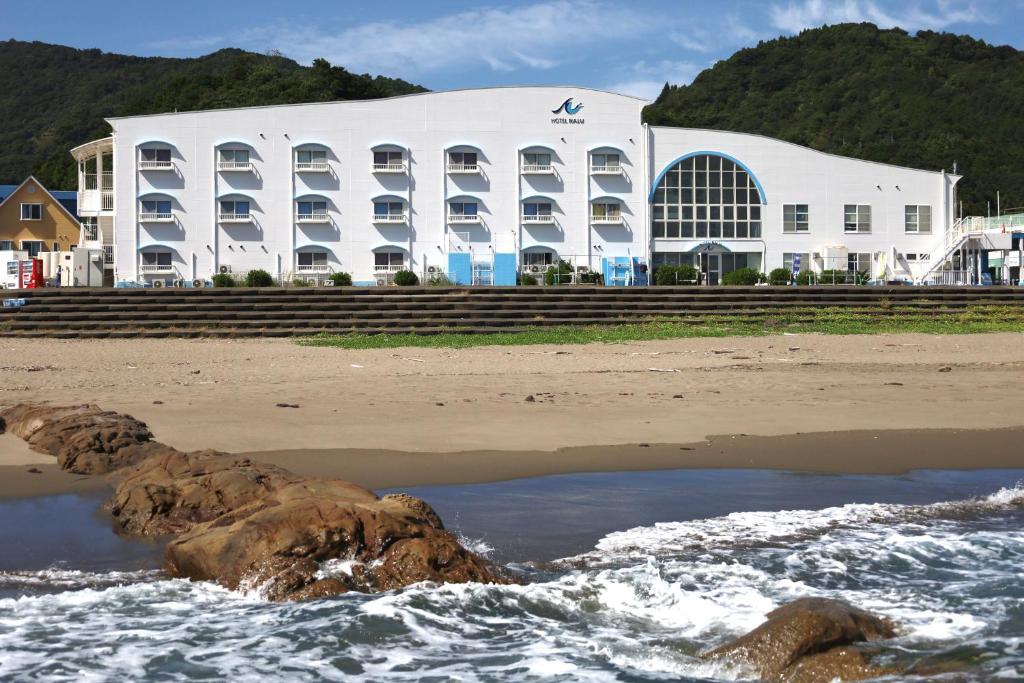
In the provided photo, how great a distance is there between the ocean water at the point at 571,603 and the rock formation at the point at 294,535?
146 mm

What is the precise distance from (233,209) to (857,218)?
1297 inches

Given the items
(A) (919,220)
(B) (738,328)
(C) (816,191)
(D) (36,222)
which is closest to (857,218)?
(C) (816,191)

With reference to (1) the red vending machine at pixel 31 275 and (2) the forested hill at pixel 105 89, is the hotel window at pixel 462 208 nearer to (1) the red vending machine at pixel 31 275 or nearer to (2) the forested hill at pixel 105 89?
(1) the red vending machine at pixel 31 275

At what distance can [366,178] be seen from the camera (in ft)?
175

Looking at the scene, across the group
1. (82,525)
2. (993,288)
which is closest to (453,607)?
(82,525)

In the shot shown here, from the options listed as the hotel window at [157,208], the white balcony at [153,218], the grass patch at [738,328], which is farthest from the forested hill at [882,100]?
the grass patch at [738,328]

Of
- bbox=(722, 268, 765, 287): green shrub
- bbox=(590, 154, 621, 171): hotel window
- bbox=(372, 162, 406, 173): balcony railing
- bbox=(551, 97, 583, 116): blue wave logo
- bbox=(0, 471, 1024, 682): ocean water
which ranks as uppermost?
bbox=(551, 97, 583, 116): blue wave logo

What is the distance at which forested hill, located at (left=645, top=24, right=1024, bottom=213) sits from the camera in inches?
3885

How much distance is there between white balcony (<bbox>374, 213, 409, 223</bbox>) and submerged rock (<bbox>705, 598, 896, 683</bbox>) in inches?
1918

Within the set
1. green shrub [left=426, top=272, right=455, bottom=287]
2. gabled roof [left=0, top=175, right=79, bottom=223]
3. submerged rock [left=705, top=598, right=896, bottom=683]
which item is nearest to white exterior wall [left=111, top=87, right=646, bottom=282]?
green shrub [left=426, top=272, right=455, bottom=287]

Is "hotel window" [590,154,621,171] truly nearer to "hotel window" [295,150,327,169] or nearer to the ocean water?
"hotel window" [295,150,327,169]

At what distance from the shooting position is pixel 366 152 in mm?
53281

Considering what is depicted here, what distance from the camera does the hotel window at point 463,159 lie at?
53750mm

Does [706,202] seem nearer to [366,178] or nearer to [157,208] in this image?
[366,178]
